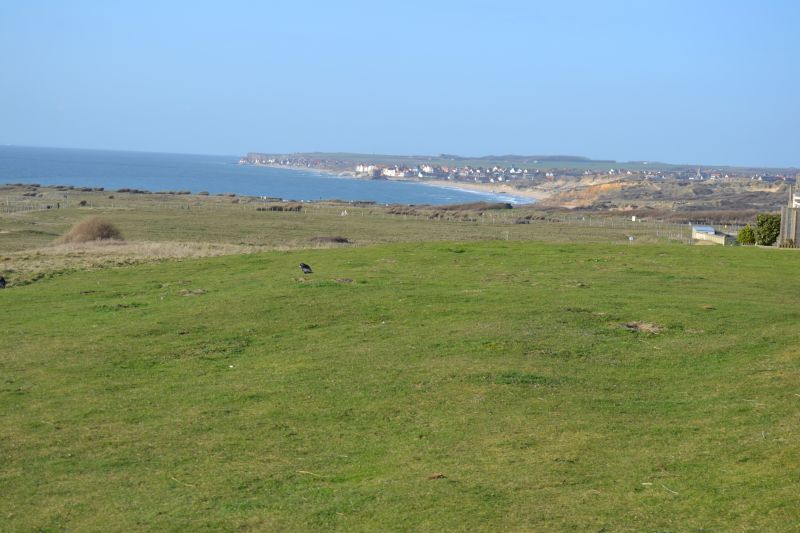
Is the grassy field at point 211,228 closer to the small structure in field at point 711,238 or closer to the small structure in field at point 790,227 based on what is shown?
the small structure in field at point 711,238

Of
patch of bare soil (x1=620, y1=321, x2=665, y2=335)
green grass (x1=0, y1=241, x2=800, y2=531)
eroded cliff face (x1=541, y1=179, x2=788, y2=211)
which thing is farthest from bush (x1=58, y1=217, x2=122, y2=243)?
eroded cliff face (x1=541, y1=179, x2=788, y2=211)

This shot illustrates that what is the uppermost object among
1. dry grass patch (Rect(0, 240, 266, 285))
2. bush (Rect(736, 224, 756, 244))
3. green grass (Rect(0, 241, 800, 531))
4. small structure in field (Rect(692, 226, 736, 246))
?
bush (Rect(736, 224, 756, 244))

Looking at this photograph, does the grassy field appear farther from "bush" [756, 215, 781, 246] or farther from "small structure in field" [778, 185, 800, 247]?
"small structure in field" [778, 185, 800, 247]

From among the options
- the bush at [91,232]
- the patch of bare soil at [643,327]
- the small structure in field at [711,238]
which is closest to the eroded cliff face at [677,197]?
the small structure in field at [711,238]

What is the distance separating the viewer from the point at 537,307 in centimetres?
2052

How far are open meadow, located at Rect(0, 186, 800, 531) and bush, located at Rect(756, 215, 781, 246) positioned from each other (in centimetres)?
1010

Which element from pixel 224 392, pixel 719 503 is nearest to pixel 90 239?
pixel 224 392

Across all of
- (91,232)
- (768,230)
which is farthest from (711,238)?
(91,232)

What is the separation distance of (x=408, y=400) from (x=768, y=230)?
28.5m

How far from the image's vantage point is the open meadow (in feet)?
30.6

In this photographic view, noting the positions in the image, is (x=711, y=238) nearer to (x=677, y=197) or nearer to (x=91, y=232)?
(x=91, y=232)

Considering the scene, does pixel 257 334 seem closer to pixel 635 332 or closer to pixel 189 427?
pixel 189 427

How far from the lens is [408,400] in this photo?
1356 cm

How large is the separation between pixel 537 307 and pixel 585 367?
5.12 metres
